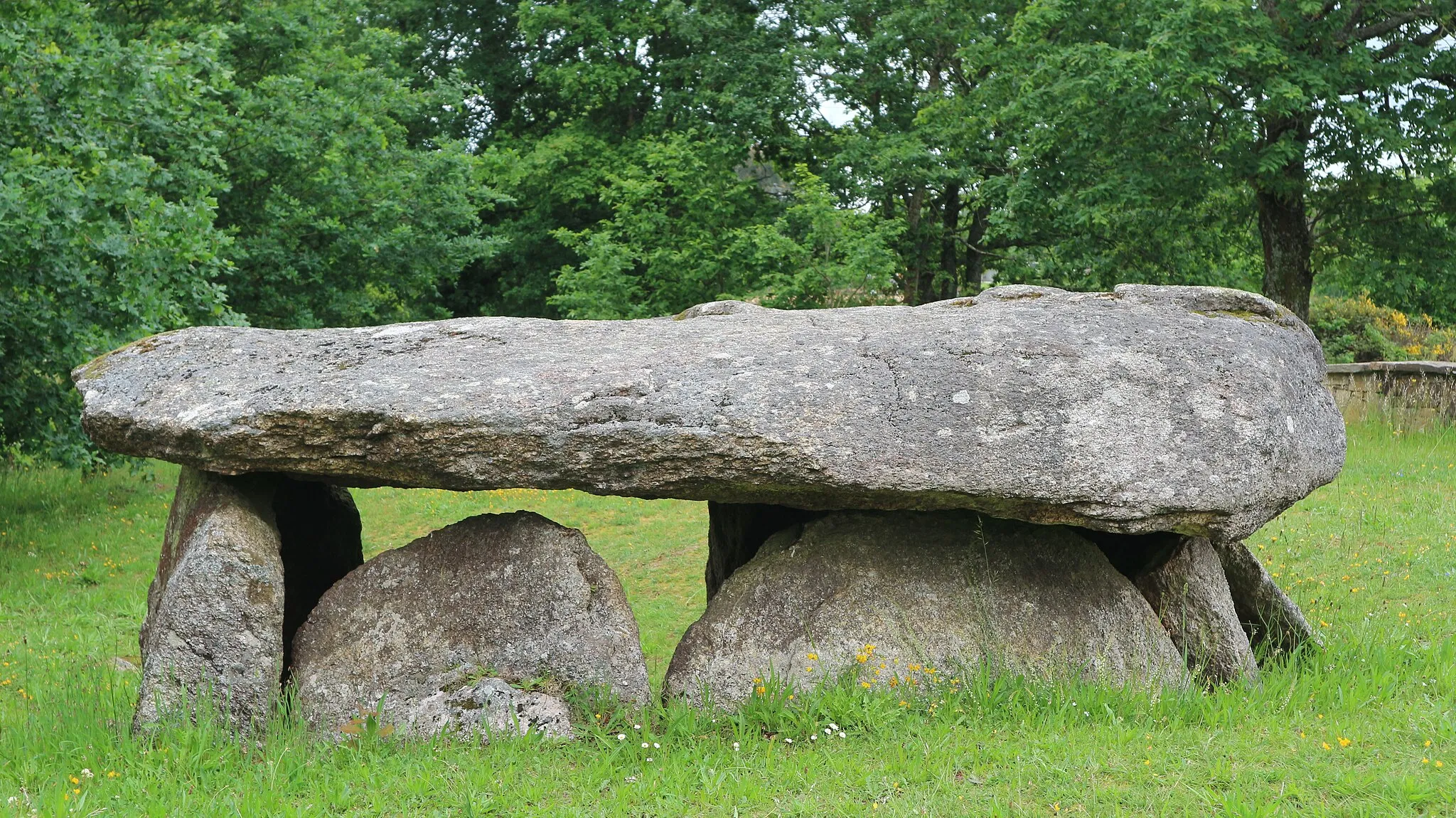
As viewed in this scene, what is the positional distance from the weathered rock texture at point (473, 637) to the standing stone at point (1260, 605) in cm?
361

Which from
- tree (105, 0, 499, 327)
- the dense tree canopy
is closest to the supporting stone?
the dense tree canopy

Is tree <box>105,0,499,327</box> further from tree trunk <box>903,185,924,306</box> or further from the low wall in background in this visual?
the low wall in background

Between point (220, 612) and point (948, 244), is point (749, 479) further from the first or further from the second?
point (948, 244)

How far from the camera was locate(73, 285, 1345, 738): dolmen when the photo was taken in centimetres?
554

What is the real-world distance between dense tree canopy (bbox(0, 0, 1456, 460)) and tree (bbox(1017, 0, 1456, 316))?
55mm

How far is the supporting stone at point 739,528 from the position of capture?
7629mm

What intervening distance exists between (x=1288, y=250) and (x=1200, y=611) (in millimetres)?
13071

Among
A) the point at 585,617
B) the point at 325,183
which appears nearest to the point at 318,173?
the point at 325,183

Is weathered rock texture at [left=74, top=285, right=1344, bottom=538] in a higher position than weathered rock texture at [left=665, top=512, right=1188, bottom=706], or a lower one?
higher

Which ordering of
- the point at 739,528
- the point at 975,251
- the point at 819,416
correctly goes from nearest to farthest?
1. the point at 819,416
2. the point at 739,528
3. the point at 975,251

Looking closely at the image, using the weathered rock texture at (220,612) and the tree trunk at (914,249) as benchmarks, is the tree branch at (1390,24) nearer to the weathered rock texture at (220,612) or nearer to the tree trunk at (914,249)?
the tree trunk at (914,249)

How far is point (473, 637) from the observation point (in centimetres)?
616

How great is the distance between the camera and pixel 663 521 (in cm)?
1416

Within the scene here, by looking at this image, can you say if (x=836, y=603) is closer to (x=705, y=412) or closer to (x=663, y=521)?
(x=705, y=412)
